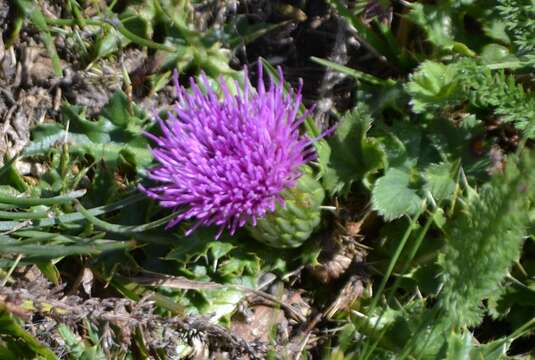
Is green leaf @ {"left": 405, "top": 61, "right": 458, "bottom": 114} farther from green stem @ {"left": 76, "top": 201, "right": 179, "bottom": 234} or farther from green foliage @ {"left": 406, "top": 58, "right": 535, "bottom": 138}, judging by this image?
green stem @ {"left": 76, "top": 201, "right": 179, "bottom": 234}

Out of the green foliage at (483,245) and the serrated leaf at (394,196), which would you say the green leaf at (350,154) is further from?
the green foliage at (483,245)

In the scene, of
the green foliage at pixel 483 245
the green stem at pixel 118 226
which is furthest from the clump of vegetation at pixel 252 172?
the green foliage at pixel 483 245

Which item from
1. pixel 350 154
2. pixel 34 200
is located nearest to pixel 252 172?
pixel 350 154

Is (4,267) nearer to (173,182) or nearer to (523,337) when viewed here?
(173,182)

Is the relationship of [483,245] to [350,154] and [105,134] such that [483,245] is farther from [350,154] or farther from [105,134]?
[105,134]

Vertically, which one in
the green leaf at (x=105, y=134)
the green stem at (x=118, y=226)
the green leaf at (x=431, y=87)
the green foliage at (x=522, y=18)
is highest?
the green foliage at (x=522, y=18)
